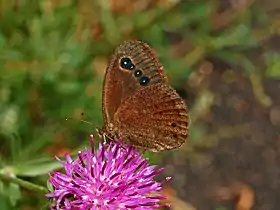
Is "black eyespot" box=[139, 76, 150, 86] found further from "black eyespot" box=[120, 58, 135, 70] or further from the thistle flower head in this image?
the thistle flower head

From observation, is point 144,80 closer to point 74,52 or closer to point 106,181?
point 106,181

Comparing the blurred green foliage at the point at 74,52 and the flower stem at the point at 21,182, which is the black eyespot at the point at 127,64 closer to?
the flower stem at the point at 21,182

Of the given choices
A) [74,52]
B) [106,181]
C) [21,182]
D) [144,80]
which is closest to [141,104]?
[144,80]

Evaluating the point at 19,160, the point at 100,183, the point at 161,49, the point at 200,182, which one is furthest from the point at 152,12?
the point at 100,183

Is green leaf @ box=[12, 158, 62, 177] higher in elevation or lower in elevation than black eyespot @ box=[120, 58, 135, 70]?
lower

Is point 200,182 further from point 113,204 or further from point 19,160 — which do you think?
point 113,204

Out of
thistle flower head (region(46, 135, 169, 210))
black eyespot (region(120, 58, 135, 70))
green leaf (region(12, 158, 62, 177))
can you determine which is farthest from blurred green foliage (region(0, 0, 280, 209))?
black eyespot (region(120, 58, 135, 70))

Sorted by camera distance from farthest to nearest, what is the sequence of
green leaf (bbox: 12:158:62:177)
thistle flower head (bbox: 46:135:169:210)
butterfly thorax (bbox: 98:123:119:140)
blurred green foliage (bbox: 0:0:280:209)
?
blurred green foliage (bbox: 0:0:280:209)
green leaf (bbox: 12:158:62:177)
butterfly thorax (bbox: 98:123:119:140)
thistle flower head (bbox: 46:135:169:210)
